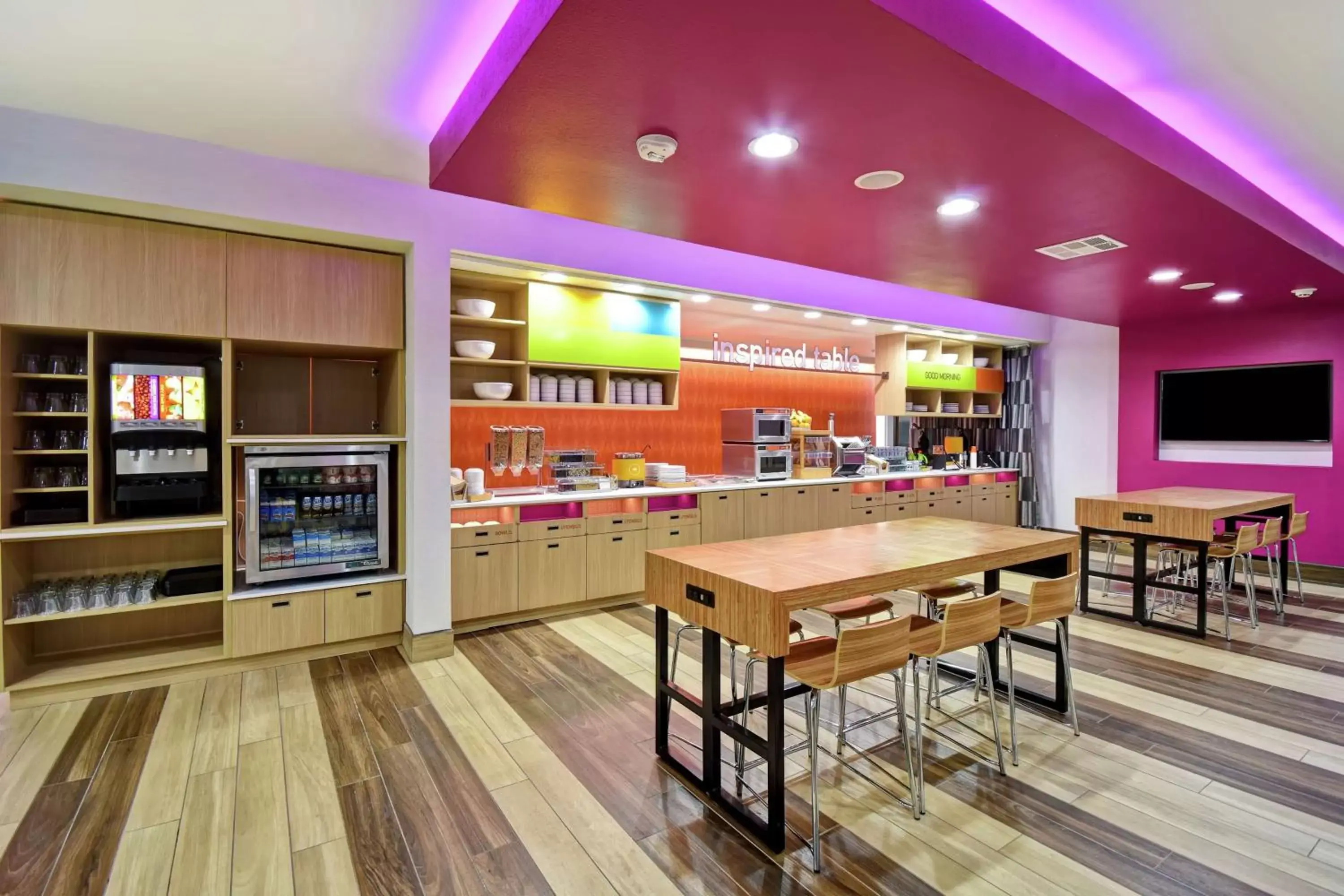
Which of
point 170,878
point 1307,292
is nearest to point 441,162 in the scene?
point 170,878

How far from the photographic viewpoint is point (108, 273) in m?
3.22

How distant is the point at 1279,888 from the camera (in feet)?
6.54

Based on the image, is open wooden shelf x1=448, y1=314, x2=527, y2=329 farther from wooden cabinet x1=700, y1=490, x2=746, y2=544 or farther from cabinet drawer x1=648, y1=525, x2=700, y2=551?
wooden cabinet x1=700, y1=490, x2=746, y2=544

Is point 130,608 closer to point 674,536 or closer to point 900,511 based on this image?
point 674,536

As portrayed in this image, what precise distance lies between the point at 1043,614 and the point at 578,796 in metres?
2.13

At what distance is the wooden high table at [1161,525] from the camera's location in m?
4.34

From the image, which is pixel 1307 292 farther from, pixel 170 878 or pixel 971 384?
pixel 170 878

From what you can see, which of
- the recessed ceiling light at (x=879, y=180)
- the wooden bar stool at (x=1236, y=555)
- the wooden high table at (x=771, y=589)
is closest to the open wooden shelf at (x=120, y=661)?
the wooden high table at (x=771, y=589)

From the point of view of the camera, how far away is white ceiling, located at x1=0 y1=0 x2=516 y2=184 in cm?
221

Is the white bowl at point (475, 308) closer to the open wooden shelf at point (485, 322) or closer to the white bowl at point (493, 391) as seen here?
the open wooden shelf at point (485, 322)

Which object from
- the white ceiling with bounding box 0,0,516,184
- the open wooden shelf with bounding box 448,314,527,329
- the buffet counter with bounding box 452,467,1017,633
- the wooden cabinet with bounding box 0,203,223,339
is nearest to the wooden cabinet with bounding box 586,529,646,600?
the buffet counter with bounding box 452,467,1017,633

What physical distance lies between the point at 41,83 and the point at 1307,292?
27.5 feet

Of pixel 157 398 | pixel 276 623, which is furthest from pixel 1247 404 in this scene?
pixel 157 398

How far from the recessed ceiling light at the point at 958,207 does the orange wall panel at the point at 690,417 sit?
3.10m
